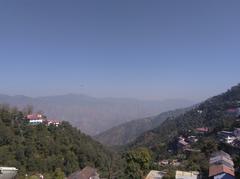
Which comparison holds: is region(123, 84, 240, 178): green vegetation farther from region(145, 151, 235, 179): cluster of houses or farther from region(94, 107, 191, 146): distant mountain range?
region(94, 107, 191, 146): distant mountain range

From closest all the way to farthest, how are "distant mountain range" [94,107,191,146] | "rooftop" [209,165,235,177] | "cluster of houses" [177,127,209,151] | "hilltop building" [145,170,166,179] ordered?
"rooftop" [209,165,235,177] → "hilltop building" [145,170,166,179] → "cluster of houses" [177,127,209,151] → "distant mountain range" [94,107,191,146]

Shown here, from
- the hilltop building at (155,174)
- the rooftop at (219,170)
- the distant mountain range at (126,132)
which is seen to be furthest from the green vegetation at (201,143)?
the distant mountain range at (126,132)

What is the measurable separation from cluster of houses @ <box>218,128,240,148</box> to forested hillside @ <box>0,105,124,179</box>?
14.2 metres

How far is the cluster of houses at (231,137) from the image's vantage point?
39.4m

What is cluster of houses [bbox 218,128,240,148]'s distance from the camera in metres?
39.4

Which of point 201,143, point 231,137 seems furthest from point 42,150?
point 231,137

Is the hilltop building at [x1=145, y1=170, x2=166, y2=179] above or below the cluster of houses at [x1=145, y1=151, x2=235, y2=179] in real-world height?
below

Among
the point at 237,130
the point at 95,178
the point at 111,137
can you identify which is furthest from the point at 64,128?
the point at 111,137

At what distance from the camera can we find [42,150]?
44344mm

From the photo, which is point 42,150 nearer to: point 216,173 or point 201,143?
Answer: point 201,143

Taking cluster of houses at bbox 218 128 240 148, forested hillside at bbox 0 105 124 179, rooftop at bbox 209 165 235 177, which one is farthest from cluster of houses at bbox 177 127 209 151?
rooftop at bbox 209 165 235 177

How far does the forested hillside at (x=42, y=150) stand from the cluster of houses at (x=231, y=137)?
46.7ft

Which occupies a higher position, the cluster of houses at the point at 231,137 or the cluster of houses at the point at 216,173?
the cluster of houses at the point at 231,137

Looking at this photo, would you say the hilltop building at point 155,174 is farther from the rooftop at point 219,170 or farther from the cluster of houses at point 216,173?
the rooftop at point 219,170
